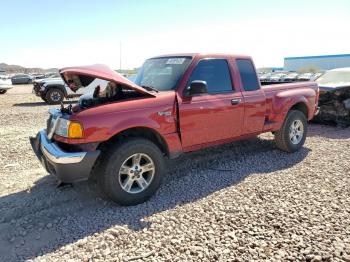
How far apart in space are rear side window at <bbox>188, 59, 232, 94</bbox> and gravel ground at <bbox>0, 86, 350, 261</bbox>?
53.1 inches

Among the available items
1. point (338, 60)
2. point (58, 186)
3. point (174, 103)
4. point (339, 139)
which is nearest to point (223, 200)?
point (174, 103)

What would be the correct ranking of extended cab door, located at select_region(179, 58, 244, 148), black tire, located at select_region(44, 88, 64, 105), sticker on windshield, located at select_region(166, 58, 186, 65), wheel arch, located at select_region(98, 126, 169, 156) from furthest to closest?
black tire, located at select_region(44, 88, 64, 105) → sticker on windshield, located at select_region(166, 58, 186, 65) → extended cab door, located at select_region(179, 58, 244, 148) → wheel arch, located at select_region(98, 126, 169, 156)

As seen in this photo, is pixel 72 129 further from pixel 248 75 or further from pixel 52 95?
pixel 52 95

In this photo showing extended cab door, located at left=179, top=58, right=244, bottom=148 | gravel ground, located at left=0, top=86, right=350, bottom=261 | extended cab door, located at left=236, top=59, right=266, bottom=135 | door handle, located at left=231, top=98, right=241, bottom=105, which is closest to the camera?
gravel ground, located at left=0, top=86, right=350, bottom=261

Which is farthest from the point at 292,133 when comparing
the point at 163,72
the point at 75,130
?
the point at 75,130

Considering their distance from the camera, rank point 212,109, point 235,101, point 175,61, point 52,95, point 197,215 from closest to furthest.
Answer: point 197,215 → point 212,109 → point 175,61 → point 235,101 → point 52,95

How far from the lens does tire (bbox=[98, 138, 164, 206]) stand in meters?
3.91

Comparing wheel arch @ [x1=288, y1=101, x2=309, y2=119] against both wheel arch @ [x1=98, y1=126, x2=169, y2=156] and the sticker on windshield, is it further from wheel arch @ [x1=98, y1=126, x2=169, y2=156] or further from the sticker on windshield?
wheel arch @ [x1=98, y1=126, x2=169, y2=156]

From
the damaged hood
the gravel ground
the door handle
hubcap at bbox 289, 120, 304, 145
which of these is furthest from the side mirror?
the damaged hood

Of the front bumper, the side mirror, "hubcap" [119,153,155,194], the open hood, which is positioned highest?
the open hood

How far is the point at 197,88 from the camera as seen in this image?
4.39m

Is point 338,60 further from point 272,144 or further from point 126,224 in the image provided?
point 126,224

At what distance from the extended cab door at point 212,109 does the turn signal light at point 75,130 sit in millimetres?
1366

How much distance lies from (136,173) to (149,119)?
71cm
